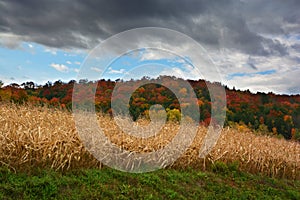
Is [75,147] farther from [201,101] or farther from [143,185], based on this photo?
[201,101]

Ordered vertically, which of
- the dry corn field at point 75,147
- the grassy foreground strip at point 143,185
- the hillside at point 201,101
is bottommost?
the grassy foreground strip at point 143,185

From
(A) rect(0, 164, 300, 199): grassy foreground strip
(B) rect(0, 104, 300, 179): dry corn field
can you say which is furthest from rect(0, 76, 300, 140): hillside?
(A) rect(0, 164, 300, 199): grassy foreground strip

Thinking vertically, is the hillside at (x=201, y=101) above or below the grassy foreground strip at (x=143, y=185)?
above

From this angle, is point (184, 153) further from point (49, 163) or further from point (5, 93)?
point (5, 93)

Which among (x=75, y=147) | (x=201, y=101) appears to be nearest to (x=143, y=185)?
(x=75, y=147)

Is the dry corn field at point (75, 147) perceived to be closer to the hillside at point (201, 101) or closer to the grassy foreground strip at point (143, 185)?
the grassy foreground strip at point (143, 185)

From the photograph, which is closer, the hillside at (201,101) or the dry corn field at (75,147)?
the dry corn field at (75,147)

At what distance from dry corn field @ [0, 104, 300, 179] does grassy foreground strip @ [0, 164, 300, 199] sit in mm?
333

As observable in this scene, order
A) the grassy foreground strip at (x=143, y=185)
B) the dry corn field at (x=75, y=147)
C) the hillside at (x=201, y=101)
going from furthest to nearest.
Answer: the hillside at (x=201, y=101) < the dry corn field at (x=75, y=147) < the grassy foreground strip at (x=143, y=185)

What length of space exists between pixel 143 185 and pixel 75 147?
1.46 meters

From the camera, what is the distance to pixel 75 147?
6199mm

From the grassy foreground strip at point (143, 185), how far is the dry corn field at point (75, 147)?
13.1 inches

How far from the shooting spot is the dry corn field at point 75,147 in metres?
5.70

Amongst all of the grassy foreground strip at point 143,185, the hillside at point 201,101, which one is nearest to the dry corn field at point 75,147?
the grassy foreground strip at point 143,185
